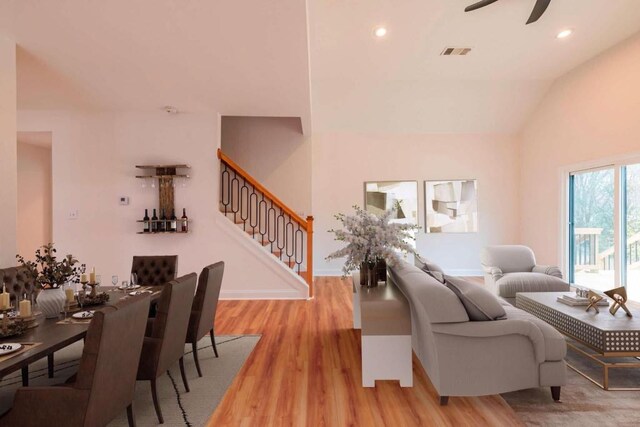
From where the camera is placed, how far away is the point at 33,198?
702cm

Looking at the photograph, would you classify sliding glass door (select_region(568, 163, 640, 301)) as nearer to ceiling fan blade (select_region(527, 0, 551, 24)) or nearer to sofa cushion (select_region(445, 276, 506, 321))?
ceiling fan blade (select_region(527, 0, 551, 24))

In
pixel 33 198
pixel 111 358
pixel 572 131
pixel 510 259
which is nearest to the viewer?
pixel 111 358

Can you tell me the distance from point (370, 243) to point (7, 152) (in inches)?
147

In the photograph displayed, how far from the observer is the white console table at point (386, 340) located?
2766mm

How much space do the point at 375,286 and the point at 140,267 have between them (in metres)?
2.72

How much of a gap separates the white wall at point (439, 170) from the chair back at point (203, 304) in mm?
4775

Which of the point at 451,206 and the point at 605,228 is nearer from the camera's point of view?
the point at 605,228

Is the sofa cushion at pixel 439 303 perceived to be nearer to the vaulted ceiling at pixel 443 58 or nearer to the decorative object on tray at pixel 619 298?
the decorative object on tray at pixel 619 298

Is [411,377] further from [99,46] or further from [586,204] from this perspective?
[586,204]

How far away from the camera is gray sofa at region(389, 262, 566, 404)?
244 centimetres

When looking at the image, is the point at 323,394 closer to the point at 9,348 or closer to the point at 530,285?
the point at 9,348

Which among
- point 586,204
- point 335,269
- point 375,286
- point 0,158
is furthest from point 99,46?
point 586,204

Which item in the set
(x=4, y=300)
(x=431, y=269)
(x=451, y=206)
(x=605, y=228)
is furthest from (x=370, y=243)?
(x=451, y=206)

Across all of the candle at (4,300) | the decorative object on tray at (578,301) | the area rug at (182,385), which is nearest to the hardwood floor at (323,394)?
the area rug at (182,385)
